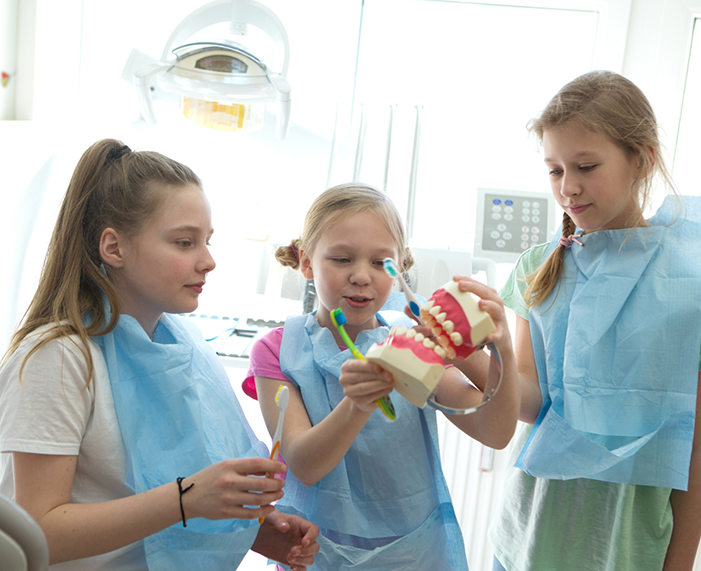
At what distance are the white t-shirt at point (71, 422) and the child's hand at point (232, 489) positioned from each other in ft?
0.54

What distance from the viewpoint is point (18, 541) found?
48 centimetres

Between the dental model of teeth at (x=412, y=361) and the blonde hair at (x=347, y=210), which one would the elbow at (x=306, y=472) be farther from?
the blonde hair at (x=347, y=210)

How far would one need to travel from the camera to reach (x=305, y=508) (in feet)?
3.20

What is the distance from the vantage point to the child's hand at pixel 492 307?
758 millimetres

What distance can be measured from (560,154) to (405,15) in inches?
51.7

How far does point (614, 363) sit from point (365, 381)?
1.71 ft

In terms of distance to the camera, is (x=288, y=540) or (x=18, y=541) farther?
(x=288, y=540)

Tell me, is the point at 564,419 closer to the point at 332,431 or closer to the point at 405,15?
the point at 332,431

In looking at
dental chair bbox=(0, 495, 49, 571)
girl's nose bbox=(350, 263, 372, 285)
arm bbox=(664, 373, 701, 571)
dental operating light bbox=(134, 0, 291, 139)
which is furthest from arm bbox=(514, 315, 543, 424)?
dental operating light bbox=(134, 0, 291, 139)

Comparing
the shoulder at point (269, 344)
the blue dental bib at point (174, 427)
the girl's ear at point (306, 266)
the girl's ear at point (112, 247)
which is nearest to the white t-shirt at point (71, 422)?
the blue dental bib at point (174, 427)

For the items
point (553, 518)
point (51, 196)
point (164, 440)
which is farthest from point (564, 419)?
point (51, 196)

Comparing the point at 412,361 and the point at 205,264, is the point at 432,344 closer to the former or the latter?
the point at 412,361

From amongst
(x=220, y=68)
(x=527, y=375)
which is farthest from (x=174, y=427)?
(x=220, y=68)

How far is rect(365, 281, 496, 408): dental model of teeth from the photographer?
26.5 inches
